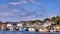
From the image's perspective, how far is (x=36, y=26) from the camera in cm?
12962

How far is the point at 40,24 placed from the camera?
133 meters

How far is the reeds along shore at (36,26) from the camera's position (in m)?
127

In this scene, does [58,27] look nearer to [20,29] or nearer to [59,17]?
[59,17]

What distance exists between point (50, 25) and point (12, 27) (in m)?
21.1

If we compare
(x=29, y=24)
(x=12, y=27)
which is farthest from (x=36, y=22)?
(x=12, y=27)

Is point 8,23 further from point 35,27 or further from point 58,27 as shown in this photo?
point 58,27

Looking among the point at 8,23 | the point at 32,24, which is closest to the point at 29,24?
the point at 32,24

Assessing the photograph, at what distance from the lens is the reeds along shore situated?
415 ft

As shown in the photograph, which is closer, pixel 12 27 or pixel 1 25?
pixel 12 27

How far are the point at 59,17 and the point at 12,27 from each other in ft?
81.6

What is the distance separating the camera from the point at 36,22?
13762 centimetres

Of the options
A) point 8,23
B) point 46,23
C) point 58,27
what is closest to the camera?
point 58,27

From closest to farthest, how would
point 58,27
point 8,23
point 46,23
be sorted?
point 58,27, point 46,23, point 8,23

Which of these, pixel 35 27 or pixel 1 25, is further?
pixel 1 25
